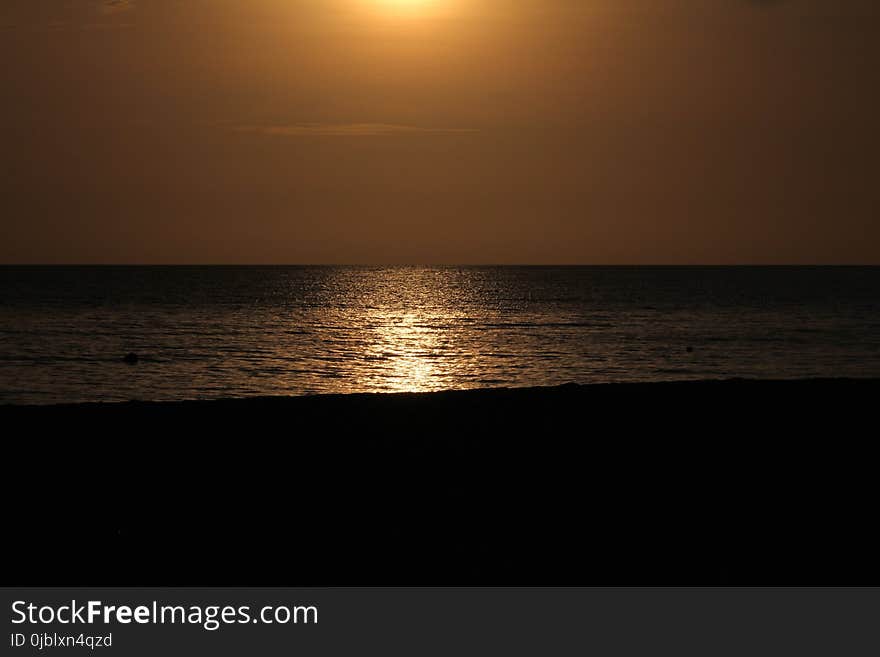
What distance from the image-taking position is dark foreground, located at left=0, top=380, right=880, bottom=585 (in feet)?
27.1

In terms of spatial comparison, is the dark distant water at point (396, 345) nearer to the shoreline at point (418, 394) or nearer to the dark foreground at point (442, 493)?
the shoreline at point (418, 394)

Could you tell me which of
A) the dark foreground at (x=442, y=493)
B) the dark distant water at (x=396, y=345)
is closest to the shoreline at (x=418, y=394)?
the dark foreground at (x=442, y=493)

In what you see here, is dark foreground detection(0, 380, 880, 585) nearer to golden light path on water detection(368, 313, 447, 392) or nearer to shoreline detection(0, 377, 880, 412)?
shoreline detection(0, 377, 880, 412)

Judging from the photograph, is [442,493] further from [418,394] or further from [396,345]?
[396,345]

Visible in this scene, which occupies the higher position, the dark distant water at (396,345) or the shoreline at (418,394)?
the dark distant water at (396,345)

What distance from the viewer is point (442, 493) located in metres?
10.2

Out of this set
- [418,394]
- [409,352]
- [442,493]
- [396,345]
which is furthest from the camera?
[396,345]

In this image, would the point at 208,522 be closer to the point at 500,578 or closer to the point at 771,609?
the point at 500,578

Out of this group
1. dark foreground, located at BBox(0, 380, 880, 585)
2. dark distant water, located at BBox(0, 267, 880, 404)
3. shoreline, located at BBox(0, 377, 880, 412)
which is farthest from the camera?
dark distant water, located at BBox(0, 267, 880, 404)

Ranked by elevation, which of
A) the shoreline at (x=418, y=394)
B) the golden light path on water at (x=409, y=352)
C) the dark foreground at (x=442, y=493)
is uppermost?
the golden light path on water at (x=409, y=352)

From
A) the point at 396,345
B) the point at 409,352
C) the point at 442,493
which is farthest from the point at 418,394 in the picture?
the point at 396,345

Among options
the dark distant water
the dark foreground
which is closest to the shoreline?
the dark foreground

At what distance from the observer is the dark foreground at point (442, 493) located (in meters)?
8.25

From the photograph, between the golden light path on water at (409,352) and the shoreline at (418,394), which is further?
the golden light path on water at (409,352)
